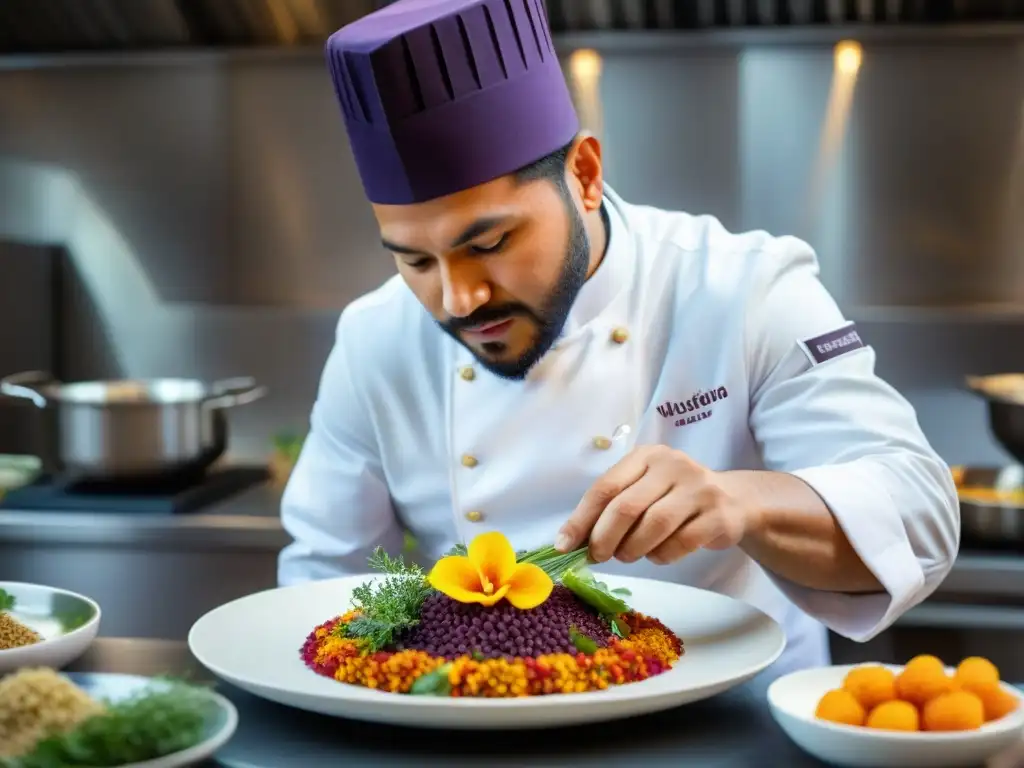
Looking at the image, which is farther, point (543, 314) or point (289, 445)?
point (289, 445)

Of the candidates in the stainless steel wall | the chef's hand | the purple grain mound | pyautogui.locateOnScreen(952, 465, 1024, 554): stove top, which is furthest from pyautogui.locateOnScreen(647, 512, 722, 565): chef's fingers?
the stainless steel wall

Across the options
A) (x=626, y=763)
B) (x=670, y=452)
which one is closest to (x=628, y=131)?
(x=670, y=452)

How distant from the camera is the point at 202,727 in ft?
3.18

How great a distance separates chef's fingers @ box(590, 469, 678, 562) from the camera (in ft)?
4.12

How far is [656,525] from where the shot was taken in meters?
1.26

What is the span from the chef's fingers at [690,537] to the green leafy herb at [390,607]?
0.24 m

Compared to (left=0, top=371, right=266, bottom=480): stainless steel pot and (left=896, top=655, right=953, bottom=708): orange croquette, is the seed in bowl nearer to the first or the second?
(left=896, top=655, right=953, bottom=708): orange croquette

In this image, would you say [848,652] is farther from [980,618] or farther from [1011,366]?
[1011,366]

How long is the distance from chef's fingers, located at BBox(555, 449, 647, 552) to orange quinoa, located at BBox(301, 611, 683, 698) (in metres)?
0.11

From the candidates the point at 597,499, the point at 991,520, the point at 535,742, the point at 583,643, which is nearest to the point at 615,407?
the point at 597,499

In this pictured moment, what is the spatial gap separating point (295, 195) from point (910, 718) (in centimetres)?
266

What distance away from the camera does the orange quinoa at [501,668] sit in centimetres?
110

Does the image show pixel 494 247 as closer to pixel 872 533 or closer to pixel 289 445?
pixel 872 533

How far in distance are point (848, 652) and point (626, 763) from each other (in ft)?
5.29
